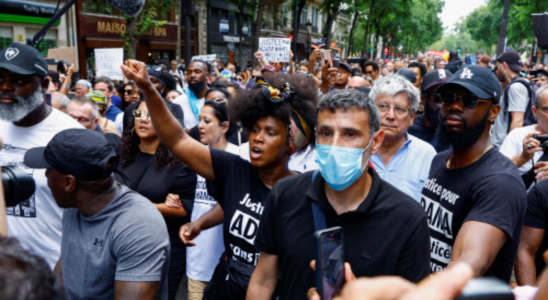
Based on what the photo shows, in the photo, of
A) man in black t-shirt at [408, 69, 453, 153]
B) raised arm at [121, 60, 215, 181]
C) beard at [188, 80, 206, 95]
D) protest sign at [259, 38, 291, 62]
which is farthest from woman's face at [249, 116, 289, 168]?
protest sign at [259, 38, 291, 62]

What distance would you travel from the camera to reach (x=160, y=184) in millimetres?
3945

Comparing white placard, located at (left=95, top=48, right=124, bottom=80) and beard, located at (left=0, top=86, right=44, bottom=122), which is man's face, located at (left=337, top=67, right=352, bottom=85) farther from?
beard, located at (left=0, top=86, right=44, bottom=122)

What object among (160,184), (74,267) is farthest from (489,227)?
(160,184)

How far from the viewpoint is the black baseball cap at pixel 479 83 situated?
2.79m

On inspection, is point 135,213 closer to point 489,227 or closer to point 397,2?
point 489,227

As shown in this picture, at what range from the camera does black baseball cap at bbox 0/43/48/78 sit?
341 centimetres

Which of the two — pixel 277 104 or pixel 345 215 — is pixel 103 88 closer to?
pixel 277 104

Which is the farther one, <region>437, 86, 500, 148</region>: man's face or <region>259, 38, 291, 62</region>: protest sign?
<region>259, 38, 291, 62</region>: protest sign

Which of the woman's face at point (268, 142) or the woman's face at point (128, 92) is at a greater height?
the woman's face at point (268, 142)

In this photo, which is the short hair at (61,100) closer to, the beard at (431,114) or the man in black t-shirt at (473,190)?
the beard at (431,114)

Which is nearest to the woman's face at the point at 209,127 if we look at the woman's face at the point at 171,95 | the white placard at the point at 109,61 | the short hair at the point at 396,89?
the short hair at the point at 396,89

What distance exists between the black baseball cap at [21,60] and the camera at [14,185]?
186 cm

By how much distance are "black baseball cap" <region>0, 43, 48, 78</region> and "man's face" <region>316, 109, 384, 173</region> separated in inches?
95.2

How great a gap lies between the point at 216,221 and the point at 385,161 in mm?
1382
